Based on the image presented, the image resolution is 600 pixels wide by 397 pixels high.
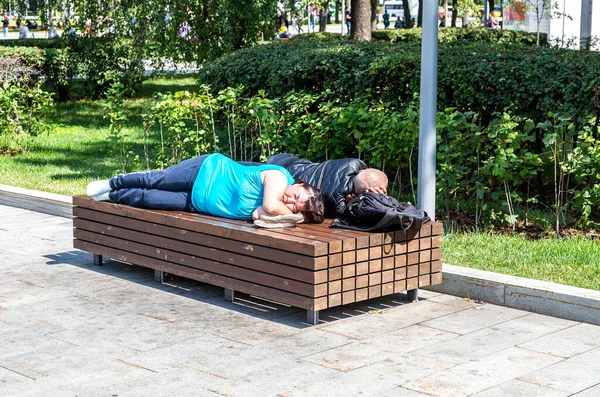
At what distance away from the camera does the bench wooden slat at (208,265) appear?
18.3ft

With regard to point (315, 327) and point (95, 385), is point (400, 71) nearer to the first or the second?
point (315, 327)

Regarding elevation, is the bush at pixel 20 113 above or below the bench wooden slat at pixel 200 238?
above

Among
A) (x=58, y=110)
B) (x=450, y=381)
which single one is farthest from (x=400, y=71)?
(x=58, y=110)

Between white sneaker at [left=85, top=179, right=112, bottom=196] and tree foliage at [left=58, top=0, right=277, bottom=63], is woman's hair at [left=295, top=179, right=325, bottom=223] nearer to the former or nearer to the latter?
white sneaker at [left=85, top=179, right=112, bottom=196]

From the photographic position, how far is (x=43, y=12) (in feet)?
62.2

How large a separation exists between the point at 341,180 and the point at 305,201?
517 millimetres

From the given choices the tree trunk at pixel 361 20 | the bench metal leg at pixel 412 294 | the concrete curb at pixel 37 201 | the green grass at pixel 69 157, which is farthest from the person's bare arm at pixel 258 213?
the tree trunk at pixel 361 20

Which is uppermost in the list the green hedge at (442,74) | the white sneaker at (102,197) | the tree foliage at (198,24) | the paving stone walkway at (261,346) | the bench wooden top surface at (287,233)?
the tree foliage at (198,24)

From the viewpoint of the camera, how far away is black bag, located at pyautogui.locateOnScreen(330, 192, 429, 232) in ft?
18.8

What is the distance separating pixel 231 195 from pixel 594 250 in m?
2.84

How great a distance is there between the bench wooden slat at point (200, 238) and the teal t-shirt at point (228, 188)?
30 centimetres

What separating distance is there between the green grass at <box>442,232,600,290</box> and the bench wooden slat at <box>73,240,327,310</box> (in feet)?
5.26

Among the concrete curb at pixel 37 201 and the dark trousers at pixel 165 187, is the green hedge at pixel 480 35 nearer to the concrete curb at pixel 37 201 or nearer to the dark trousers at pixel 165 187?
the concrete curb at pixel 37 201

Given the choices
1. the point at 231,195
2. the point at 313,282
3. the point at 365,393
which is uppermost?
the point at 231,195
